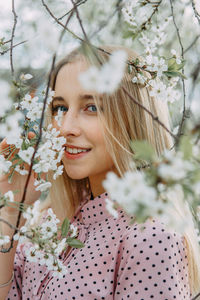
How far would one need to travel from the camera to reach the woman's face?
1256mm


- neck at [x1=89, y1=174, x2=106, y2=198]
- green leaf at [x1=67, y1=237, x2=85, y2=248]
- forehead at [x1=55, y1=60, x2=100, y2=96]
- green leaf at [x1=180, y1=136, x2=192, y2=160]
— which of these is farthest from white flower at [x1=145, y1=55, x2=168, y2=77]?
green leaf at [x1=180, y1=136, x2=192, y2=160]

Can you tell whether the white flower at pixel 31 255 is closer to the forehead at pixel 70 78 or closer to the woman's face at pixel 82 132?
the woman's face at pixel 82 132

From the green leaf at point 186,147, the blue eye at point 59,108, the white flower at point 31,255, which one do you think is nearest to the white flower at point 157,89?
the blue eye at point 59,108

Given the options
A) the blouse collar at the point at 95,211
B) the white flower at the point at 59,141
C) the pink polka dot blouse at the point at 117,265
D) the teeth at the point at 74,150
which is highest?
the teeth at the point at 74,150

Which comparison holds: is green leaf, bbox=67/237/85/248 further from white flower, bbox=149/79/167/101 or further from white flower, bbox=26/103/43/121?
white flower, bbox=149/79/167/101

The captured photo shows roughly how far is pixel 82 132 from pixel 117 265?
42cm

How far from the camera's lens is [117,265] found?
121 centimetres

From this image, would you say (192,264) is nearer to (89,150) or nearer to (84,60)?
(89,150)

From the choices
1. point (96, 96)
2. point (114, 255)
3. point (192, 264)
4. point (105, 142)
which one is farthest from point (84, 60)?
point (192, 264)

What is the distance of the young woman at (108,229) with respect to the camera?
1103 millimetres

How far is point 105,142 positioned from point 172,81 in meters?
0.30

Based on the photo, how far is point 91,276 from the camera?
123 centimetres

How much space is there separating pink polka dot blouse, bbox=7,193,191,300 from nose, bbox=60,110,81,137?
0.98ft

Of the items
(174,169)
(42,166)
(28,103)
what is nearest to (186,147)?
(174,169)
